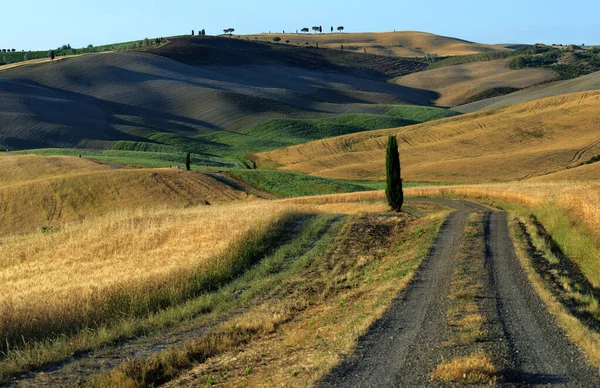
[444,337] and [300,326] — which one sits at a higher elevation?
[444,337]

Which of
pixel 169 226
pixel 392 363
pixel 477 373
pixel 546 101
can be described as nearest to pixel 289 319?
pixel 392 363

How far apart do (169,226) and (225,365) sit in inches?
868

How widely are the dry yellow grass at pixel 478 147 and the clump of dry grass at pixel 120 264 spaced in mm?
52421

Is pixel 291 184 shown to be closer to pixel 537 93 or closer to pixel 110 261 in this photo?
pixel 110 261

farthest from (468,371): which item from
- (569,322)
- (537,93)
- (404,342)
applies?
(537,93)

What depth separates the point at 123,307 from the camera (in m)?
19.5

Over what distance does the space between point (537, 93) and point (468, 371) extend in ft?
563

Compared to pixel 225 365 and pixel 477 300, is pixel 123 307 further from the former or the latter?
pixel 477 300

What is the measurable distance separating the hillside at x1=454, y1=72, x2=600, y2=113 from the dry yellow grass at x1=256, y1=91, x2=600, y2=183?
29.6m

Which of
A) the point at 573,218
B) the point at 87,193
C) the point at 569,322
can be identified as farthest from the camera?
the point at 87,193

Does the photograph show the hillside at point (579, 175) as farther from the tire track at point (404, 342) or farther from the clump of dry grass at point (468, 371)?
the clump of dry grass at point (468, 371)

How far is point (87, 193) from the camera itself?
64.7 meters

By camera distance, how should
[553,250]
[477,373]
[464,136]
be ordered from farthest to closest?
[464,136] → [553,250] → [477,373]

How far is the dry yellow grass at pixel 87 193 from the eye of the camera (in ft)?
192
